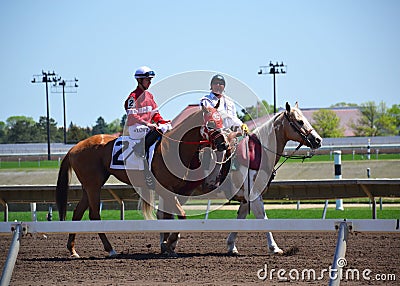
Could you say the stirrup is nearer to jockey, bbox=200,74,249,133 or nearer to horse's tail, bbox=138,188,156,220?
horse's tail, bbox=138,188,156,220

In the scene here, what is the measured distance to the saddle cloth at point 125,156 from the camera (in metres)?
10.4

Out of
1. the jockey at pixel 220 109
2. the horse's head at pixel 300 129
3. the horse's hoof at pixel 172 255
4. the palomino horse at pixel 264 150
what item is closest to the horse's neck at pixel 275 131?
the palomino horse at pixel 264 150

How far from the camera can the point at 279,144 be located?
10.8 m

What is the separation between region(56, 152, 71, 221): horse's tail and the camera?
11242 millimetres

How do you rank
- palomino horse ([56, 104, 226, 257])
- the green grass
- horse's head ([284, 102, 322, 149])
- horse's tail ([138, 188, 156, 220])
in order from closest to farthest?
palomino horse ([56, 104, 226, 257]) → horse's tail ([138, 188, 156, 220]) → horse's head ([284, 102, 322, 149]) → the green grass

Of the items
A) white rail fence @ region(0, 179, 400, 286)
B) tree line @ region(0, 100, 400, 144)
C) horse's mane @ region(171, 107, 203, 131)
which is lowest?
tree line @ region(0, 100, 400, 144)

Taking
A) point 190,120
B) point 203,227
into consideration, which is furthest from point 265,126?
point 203,227

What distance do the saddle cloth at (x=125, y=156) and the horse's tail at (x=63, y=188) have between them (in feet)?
3.41

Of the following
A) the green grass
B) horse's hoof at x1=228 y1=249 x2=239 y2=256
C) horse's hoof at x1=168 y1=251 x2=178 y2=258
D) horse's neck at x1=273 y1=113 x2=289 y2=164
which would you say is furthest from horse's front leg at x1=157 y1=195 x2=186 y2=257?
the green grass

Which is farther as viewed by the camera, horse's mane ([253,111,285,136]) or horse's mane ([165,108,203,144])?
horse's mane ([253,111,285,136])

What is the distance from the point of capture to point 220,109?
1018 centimetres

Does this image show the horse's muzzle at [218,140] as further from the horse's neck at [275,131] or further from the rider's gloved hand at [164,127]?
the horse's neck at [275,131]

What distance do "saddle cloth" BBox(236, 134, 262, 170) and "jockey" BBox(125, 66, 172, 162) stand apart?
3.71 feet

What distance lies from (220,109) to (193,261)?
7.39 feet
